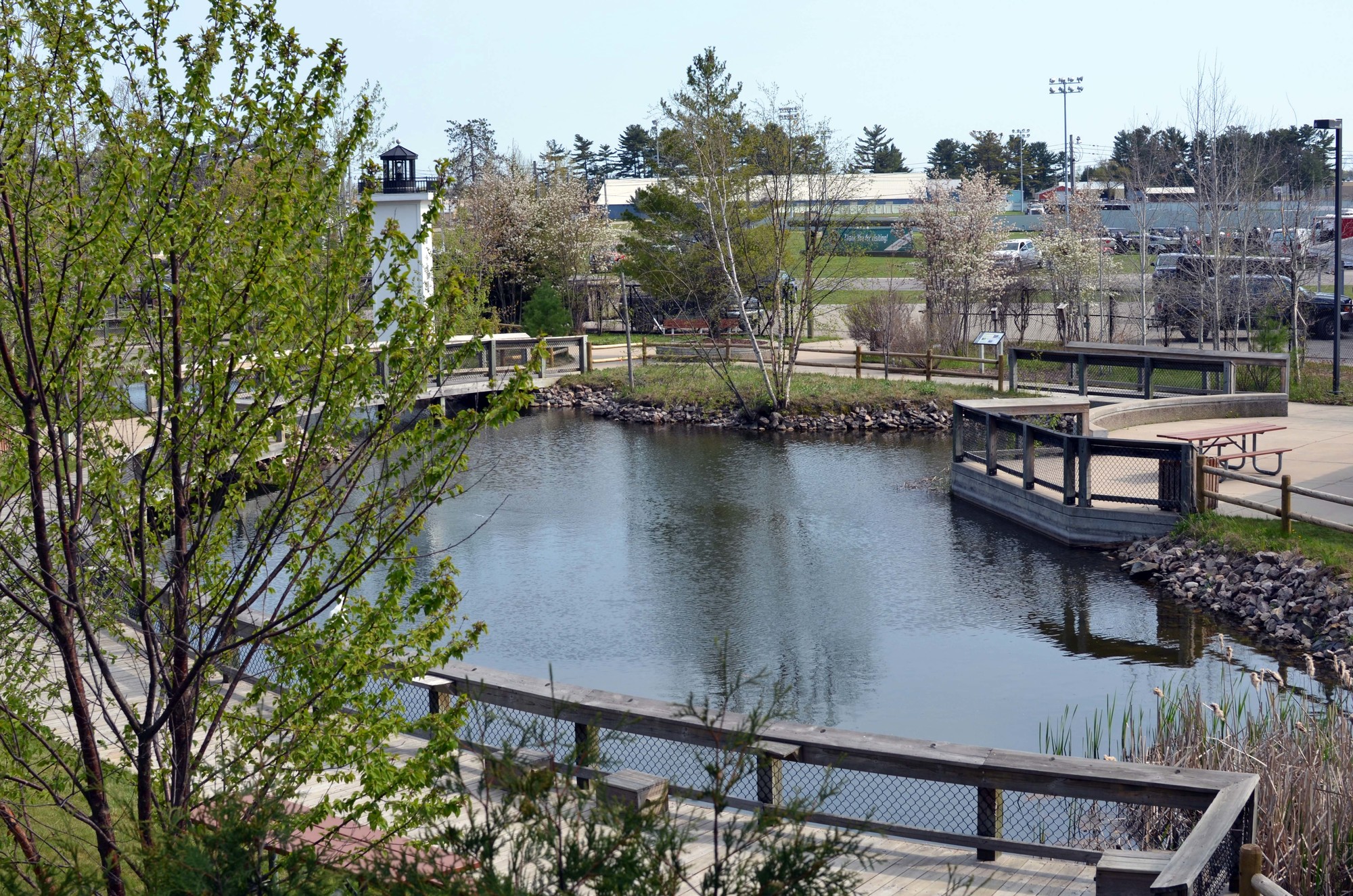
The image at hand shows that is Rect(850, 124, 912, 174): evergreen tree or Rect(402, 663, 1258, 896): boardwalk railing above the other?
Rect(850, 124, 912, 174): evergreen tree

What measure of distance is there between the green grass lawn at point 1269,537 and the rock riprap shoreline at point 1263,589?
0.31 feet

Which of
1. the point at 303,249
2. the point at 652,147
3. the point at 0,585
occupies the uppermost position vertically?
the point at 652,147

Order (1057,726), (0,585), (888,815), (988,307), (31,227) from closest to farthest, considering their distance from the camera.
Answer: (0,585)
(31,227)
(888,815)
(1057,726)
(988,307)

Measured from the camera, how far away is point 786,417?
2862cm

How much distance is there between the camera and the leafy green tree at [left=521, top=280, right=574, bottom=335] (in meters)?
41.2

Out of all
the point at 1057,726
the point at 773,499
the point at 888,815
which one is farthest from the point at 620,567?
the point at 888,815

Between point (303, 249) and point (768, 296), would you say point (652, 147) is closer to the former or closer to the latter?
point (768, 296)

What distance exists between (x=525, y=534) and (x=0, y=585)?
14.0m

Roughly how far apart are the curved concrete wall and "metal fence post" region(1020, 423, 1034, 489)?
157 inches

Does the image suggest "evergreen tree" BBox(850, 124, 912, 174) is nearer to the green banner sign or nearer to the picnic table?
the green banner sign

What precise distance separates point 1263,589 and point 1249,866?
30.7 ft

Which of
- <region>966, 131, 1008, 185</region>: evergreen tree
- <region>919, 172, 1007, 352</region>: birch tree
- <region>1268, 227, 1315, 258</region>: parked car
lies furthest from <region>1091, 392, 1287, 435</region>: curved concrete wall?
<region>966, 131, 1008, 185</region>: evergreen tree

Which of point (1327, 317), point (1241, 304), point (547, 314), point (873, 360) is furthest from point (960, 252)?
point (547, 314)

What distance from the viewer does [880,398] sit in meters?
28.6
